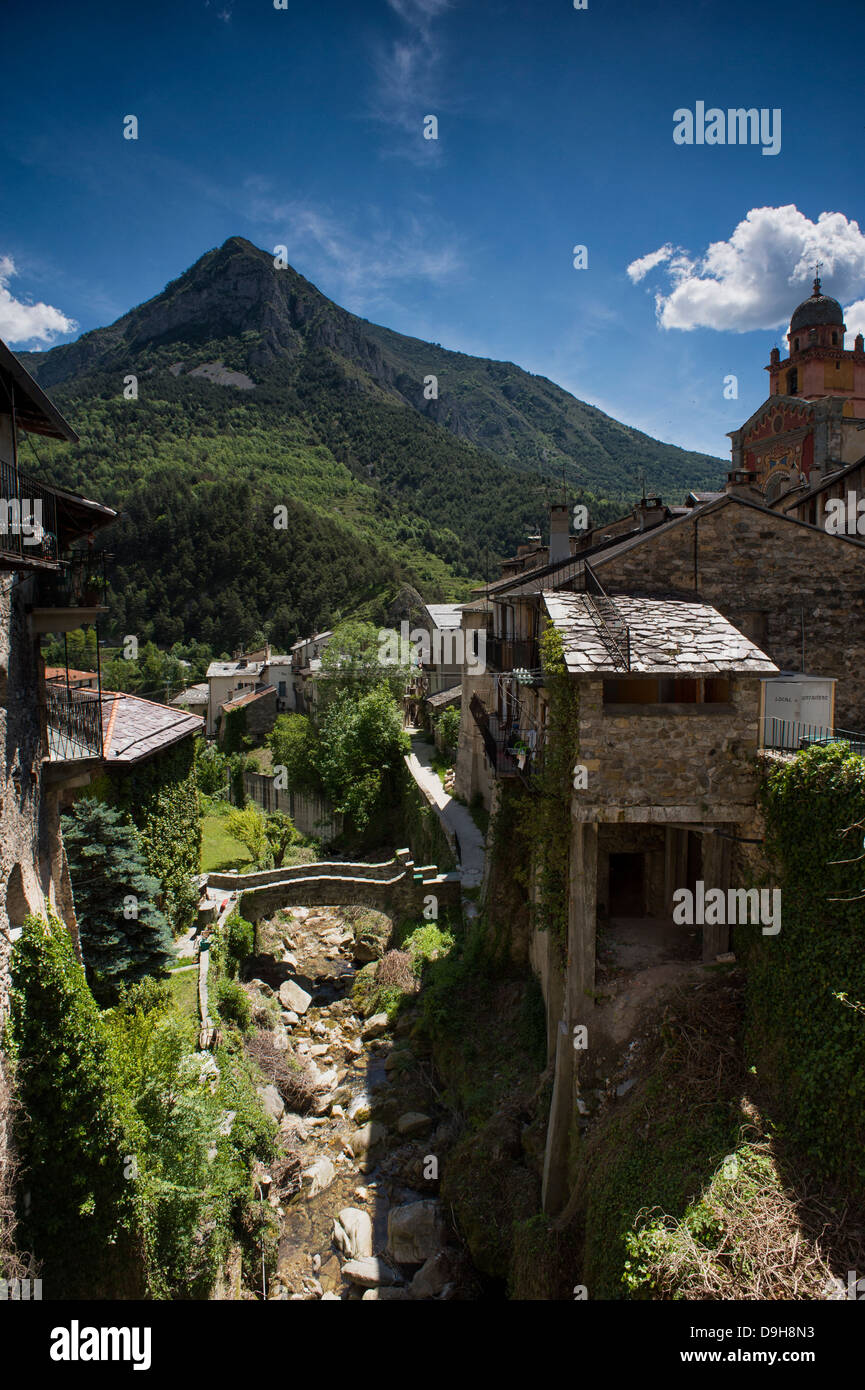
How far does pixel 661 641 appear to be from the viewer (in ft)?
35.4

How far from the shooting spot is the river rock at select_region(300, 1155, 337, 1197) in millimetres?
16141

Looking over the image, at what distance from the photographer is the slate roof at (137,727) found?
18516mm

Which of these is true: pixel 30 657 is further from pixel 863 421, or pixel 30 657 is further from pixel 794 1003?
pixel 863 421

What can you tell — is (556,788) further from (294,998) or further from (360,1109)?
(294,998)

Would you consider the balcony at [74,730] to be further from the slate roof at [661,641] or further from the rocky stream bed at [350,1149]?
the rocky stream bed at [350,1149]

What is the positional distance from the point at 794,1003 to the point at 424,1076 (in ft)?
43.7

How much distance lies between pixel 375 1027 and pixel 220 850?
13.3m

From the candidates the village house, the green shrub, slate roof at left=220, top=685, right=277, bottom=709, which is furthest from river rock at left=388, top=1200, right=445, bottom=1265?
slate roof at left=220, top=685, right=277, bottom=709

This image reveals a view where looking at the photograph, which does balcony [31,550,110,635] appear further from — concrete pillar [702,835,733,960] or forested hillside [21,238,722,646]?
forested hillside [21,238,722,646]

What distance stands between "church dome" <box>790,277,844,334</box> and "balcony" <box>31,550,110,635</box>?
3942cm

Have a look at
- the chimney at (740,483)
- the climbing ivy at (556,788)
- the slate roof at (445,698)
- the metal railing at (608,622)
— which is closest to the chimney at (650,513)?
the chimney at (740,483)

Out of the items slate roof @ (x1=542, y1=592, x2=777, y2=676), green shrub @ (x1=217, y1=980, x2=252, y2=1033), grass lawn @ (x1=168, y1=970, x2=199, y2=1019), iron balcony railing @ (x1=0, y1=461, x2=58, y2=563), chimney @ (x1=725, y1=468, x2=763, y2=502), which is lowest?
green shrub @ (x1=217, y1=980, x2=252, y2=1033)
